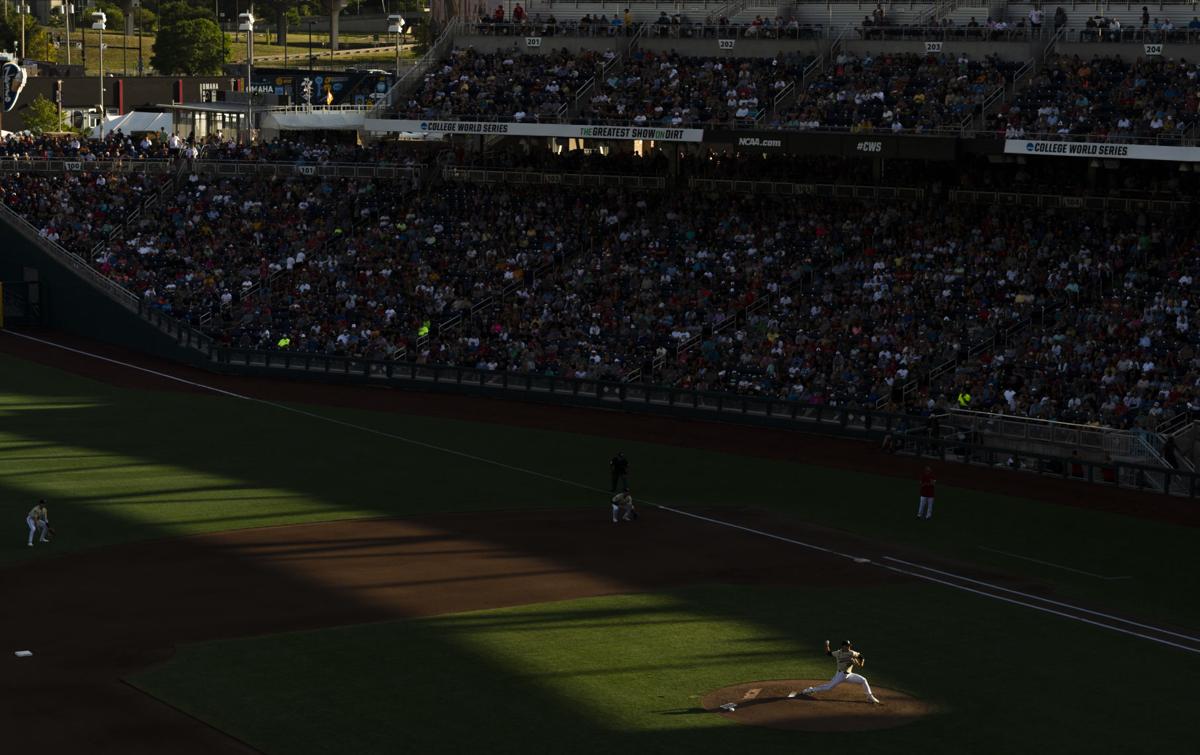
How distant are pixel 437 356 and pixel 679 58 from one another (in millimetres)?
16489

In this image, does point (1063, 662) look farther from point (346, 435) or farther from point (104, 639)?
point (346, 435)

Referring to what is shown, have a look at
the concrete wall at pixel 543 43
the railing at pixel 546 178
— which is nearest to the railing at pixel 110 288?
the railing at pixel 546 178

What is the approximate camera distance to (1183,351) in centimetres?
4350

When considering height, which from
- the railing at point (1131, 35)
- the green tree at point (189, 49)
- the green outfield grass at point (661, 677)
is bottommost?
the green outfield grass at point (661, 677)

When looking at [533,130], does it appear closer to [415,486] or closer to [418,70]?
[418,70]

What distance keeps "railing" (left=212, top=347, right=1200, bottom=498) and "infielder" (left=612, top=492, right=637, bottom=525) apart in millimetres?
11139

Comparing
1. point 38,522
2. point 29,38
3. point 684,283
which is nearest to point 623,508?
point 38,522

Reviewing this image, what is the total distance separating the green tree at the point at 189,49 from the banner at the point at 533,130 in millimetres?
96612

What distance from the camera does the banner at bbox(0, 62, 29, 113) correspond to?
10562 cm

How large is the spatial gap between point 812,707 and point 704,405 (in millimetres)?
26525

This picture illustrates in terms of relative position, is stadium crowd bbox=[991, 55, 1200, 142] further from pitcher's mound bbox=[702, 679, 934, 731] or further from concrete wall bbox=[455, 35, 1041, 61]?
pitcher's mound bbox=[702, 679, 934, 731]

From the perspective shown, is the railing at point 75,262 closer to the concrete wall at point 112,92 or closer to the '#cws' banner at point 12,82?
the '#cws' banner at point 12,82

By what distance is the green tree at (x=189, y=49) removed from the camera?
15538cm

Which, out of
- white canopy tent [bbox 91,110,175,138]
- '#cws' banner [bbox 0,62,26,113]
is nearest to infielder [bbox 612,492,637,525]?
white canopy tent [bbox 91,110,175,138]
